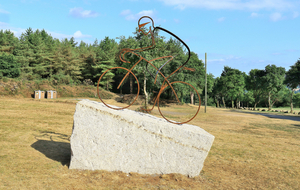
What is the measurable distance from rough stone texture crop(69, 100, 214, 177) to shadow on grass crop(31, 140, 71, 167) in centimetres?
76

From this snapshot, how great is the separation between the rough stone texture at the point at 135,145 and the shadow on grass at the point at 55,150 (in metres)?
0.76

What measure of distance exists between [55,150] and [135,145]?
2.94 m

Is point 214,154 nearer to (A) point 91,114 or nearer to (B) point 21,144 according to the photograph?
(A) point 91,114

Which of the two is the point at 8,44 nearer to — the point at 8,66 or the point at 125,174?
the point at 8,66

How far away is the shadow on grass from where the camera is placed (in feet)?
19.4

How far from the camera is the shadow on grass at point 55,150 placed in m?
5.90

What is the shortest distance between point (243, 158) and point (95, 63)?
114 ft

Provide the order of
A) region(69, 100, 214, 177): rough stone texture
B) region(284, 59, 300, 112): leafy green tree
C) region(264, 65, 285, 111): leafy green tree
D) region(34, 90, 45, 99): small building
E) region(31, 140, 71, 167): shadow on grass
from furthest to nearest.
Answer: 1. region(264, 65, 285, 111): leafy green tree
2. region(284, 59, 300, 112): leafy green tree
3. region(34, 90, 45, 99): small building
4. region(31, 140, 71, 167): shadow on grass
5. region(69, 100, 214, 177): rough stone texture

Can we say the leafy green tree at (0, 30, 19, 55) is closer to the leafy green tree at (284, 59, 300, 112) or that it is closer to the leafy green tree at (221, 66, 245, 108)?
the leafy green tree at (221, 66, 245, 108)

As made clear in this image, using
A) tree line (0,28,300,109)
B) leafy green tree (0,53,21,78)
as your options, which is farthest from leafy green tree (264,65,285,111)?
leafy green tree (0,53,21,78)

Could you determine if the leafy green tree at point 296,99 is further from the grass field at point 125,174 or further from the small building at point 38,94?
the small building at point 38,94

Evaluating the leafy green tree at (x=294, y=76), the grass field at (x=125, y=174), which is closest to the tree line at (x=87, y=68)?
the leafy green tree at (x=294, y=76)

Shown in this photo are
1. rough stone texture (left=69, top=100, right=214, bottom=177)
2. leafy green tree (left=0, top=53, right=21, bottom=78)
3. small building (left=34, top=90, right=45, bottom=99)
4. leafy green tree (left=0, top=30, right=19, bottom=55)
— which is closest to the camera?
rough stone texture (left=69, top=100, right=214, bottom=177)

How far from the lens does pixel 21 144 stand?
6.68m
